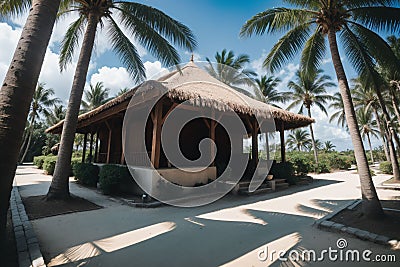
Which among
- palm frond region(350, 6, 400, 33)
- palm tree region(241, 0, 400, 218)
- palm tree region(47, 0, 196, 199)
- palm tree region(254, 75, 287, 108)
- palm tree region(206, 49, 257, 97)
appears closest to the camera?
palm tree region(241, 0, 400, 218)

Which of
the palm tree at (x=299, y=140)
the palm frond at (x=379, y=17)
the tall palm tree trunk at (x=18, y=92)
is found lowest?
the tall palm tree trunk at (x=18, y=92)

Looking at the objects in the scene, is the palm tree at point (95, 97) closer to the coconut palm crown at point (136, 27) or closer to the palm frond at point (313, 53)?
the coconut palm crown at point (136, 27)

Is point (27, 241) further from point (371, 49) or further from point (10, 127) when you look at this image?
point (371, 49)

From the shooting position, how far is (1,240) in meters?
2.44

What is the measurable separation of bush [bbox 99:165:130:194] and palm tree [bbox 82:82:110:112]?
20403 millimetres

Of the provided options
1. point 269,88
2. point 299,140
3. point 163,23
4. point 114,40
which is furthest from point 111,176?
point 299,140

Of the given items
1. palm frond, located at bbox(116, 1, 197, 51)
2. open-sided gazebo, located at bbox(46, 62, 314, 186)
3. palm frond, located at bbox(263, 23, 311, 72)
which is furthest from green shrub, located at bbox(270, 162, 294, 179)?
palm frond, located at bbox(116, 1, 197, 51)

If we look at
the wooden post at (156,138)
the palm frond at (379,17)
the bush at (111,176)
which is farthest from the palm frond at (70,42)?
the palm frond at (379,17)

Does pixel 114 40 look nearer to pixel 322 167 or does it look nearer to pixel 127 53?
pixel 127 53

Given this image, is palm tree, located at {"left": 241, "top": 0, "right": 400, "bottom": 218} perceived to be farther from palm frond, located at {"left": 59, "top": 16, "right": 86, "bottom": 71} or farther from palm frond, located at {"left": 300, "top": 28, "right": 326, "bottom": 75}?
palm frond, located at {"left": 59, "top": 16, "right": 86, "bottom": 71}

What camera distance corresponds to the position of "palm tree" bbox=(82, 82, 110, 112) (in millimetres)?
24594

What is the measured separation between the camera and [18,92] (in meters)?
2.44

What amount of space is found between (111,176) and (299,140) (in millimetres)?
43073

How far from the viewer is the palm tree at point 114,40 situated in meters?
5.69
